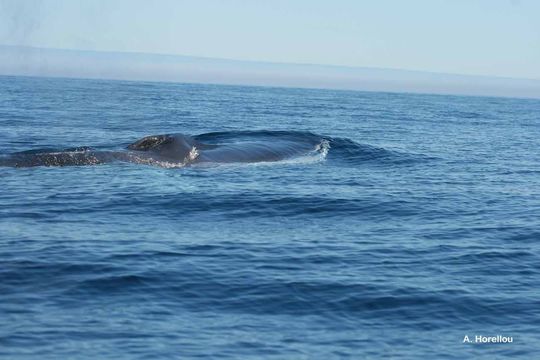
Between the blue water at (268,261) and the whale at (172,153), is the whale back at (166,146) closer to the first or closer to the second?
the whale at (172,153)

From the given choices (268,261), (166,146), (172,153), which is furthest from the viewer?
(166,146)

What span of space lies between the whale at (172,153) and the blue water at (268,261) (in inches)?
30.3

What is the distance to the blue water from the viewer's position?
12055 mm

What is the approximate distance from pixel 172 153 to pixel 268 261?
1371cm

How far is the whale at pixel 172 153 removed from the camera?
1084 inches

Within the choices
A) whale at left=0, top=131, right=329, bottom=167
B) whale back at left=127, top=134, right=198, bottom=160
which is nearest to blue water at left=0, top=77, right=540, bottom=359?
whale at left=0, top=131, right=329, bottom=167

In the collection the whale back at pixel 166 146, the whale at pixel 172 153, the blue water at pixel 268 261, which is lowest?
the blue water at pixel 268 261

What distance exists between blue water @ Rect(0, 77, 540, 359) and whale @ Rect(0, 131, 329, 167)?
30.3 inches

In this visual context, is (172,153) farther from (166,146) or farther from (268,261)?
(268,261)

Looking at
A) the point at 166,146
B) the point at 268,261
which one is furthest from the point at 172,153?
the point at 268,261

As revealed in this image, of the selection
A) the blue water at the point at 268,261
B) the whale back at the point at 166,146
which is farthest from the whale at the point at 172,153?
the blue water at the point at 268,261

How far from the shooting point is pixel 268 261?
16172 millimetres

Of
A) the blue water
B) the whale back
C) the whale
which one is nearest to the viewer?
the blue water

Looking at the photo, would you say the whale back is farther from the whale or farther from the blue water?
the blue water
